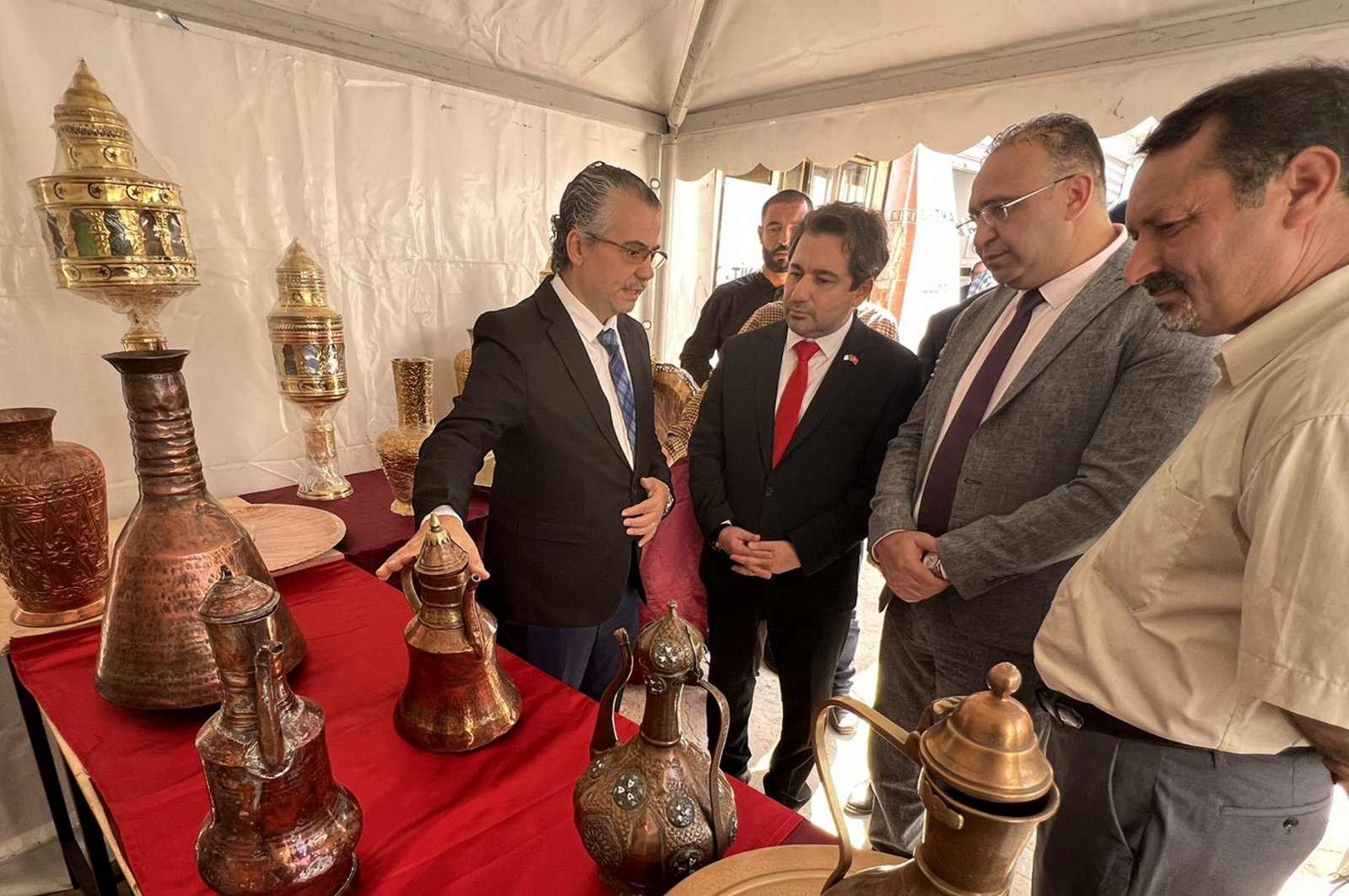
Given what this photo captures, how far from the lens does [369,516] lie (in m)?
2.09

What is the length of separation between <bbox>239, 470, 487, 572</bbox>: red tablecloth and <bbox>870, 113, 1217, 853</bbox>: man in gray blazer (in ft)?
4.57

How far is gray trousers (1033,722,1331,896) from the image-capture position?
0.94 m

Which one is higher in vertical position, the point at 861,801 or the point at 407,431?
the point at 407,431

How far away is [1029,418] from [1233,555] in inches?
21.1

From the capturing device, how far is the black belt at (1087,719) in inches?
39.4

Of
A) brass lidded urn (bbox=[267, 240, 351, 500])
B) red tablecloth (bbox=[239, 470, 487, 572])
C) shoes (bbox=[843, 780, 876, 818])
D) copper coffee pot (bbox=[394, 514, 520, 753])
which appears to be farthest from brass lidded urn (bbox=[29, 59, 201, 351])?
shoes (bbox=[843, 780, 876, 818])

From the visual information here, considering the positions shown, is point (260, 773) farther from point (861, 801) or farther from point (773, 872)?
point (861, 801)

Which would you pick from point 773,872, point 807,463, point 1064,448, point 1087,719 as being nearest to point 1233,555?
point 1087,719

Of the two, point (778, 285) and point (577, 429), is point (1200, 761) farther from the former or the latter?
point (778, 285)

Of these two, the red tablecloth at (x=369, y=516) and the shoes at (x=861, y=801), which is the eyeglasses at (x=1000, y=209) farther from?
the shoes at (x=861, y=801)

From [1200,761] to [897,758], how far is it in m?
0.84

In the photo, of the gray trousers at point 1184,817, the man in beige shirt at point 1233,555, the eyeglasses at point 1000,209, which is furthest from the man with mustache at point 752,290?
the gray trousers at point 1184,817

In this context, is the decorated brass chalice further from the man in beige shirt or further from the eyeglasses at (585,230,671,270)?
the eyeglasses at (585,230,671,270)

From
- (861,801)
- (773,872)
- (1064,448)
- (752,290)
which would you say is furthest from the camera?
(752,290)
